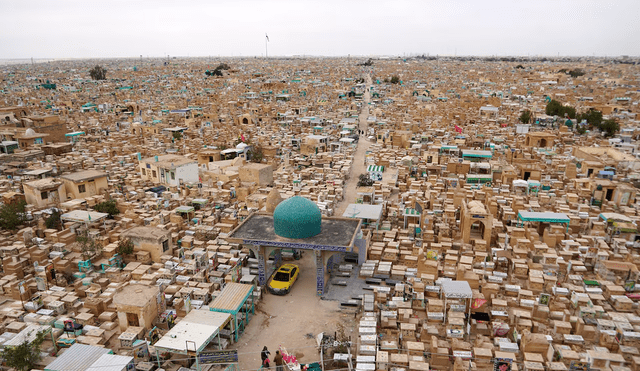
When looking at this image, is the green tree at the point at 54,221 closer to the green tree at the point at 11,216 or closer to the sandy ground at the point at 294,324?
the green tree at the point at 11,216

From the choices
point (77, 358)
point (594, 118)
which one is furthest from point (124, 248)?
point (594, 118)

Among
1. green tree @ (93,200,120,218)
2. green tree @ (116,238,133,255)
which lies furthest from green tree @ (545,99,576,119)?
green tree @ (116,238,133,255)

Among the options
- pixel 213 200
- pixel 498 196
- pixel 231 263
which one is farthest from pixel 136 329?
pixel 498 196

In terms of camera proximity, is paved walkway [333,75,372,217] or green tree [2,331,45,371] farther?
paved walkway [333,75,372,217]

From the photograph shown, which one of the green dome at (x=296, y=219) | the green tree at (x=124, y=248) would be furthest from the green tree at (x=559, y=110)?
the green tree at (x=124, y=248)

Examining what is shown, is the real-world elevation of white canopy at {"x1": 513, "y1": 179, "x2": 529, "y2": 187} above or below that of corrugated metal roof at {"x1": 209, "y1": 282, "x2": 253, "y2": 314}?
above

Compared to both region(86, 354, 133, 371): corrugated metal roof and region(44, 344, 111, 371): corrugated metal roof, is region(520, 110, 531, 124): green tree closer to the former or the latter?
region(86, 354, 133, 371): corrugated metal roof

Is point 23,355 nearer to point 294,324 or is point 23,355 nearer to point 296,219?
point 294,324

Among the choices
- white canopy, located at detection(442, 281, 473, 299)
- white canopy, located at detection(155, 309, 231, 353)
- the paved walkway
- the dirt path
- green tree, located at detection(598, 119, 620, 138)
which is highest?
green tree, located at detection(598, 119, 620, 138)

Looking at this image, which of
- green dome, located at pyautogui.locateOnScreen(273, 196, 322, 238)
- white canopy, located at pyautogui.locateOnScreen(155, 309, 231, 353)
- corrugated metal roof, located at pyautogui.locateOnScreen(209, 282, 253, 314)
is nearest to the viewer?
white canopy, located at pyautogui.locateOnScreen(155, 309, 231, 353)
